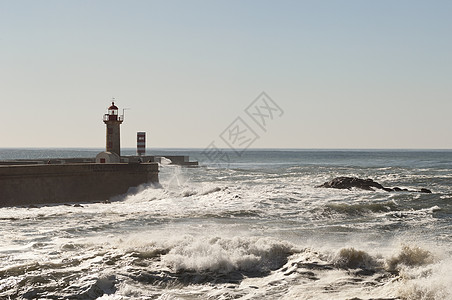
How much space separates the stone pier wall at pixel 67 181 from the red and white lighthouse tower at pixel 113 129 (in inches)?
150

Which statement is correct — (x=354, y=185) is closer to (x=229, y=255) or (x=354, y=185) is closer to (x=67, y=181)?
(x=67, y=181)

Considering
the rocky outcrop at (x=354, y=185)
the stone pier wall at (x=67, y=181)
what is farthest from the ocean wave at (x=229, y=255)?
the rocky outcrop at (x=354, y=185)

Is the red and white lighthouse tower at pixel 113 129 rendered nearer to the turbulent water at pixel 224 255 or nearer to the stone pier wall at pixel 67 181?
the stone pier wall at pixel 67 181

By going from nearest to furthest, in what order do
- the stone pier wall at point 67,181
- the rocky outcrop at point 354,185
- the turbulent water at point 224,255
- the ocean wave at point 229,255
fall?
the turbulent water at point 224,255, the ocean wave at point 229,255, the stone pier wall at point 67,181, the rocky outcrop at point 354,185

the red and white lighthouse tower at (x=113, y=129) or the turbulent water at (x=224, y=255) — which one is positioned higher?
the red and white lighthouse tower at (x=113, y=129)

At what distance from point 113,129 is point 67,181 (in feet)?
23.0

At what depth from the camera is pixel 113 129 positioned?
28016 mm

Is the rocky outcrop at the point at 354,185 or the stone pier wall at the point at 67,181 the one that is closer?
the stone pier wall at the point at 67,181

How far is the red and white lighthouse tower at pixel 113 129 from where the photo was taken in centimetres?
2775

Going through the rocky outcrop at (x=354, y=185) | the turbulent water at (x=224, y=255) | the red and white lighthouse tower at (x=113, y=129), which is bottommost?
the turbulent water at (x=224, y=255)

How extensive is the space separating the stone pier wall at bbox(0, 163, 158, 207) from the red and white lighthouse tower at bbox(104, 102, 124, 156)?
150 inches

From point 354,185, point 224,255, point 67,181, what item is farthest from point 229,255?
point 354,185

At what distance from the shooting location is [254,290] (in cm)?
873

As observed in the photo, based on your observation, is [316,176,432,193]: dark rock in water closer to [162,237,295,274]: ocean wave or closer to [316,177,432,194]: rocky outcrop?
[316,177,432,194]: rocky outcrop
